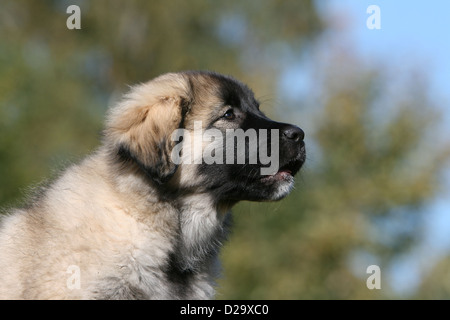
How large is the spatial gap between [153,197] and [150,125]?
1.47 feet

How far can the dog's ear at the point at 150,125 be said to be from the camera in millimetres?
4809

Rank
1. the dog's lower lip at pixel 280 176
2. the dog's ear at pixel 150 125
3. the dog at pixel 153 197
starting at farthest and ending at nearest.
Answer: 1. the dog's lower lip at pixel 280 176
2. the dog's ear at pixel 150 125
3. the dog at pixel 153 197

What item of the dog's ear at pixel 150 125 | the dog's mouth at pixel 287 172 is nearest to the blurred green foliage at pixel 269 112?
the dog's ear at pixel 150 125

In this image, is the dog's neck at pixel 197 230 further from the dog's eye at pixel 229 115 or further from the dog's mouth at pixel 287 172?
the dog's eye at pixel 229 115

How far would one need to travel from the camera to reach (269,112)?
18547mm

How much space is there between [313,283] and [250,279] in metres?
1.63

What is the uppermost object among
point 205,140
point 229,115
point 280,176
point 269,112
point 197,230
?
point 269,112

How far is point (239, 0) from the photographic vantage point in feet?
66.0

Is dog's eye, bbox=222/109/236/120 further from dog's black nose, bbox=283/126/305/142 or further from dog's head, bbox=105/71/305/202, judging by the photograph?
dog's black nose, bbox=283/126/305/142

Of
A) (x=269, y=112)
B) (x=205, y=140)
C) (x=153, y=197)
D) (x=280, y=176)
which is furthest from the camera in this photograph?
(x=269, y=112)

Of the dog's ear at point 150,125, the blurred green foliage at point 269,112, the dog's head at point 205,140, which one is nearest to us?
the dog's ear at point 150,125

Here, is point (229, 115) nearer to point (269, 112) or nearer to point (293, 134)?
point (293, 134)

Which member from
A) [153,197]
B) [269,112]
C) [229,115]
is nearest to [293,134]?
[229,115]

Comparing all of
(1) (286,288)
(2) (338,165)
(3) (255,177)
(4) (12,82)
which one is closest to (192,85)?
(3) (255,177)
